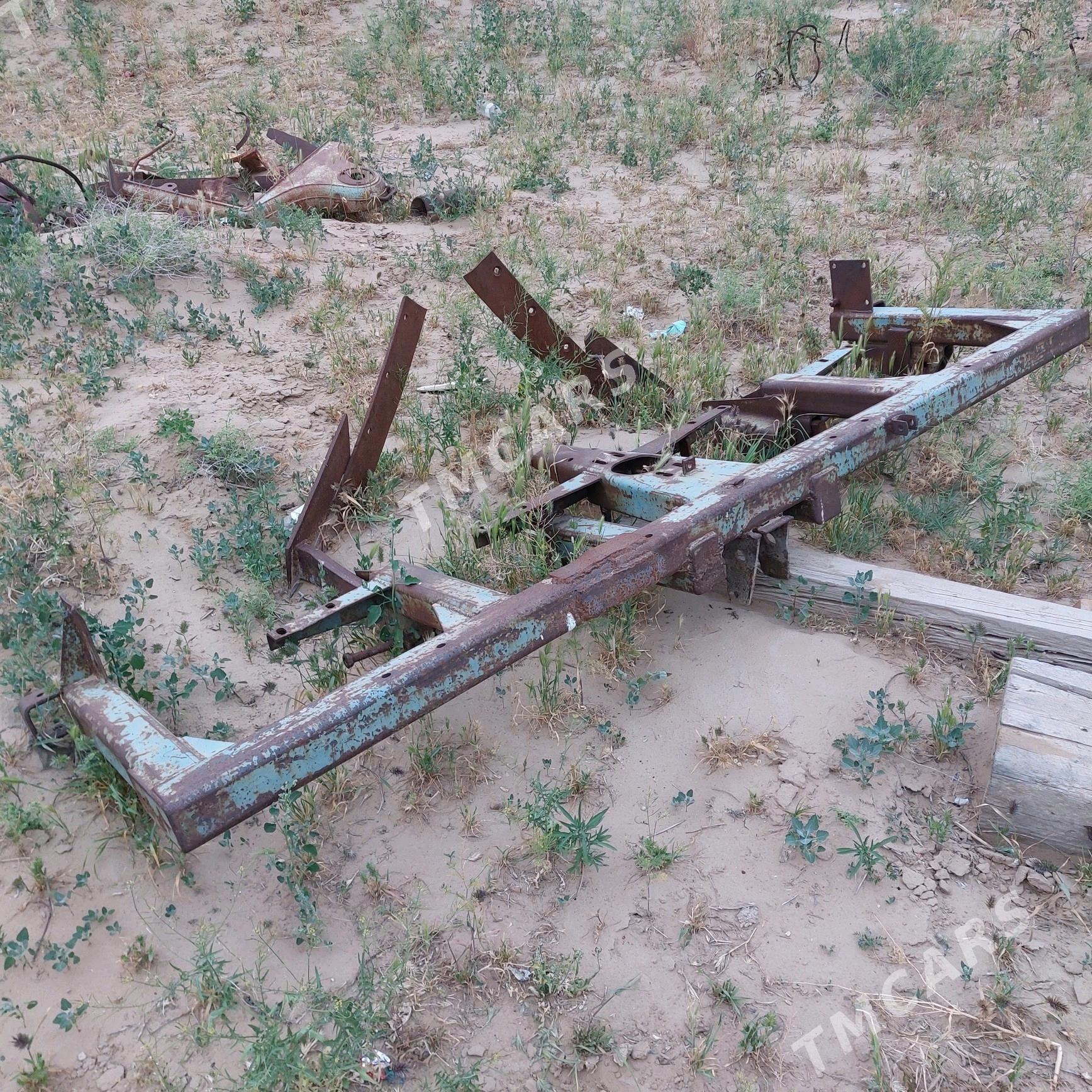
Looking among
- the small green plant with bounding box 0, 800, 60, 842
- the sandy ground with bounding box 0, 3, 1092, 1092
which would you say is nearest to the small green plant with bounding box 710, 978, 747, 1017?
the sandy ground with bounding box 0, 3, 1092, 1092

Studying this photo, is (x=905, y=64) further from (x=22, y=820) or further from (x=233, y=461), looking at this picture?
(x=22, y=820)

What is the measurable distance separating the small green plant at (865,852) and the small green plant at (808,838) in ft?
0.18

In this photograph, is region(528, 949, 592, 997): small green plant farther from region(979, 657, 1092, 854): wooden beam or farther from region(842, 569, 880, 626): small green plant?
region(842, 569, 880, 626): small green plant

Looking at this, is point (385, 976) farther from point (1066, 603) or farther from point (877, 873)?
point (1066, 603)

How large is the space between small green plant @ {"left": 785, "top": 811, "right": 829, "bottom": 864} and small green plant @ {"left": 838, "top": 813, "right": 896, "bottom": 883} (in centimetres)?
5

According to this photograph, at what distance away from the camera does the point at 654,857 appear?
2441 mm

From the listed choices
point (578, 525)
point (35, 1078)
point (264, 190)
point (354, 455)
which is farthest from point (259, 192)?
point (35, 1078)

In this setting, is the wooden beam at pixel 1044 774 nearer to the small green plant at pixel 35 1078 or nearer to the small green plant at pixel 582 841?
the small green plant at pixel 582 841

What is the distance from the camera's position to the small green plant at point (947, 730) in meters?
2.68

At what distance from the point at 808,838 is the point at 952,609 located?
3.35 feet

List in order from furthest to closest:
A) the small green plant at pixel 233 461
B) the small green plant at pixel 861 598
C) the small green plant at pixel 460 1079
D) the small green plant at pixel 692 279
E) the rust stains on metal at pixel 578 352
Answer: the small green plant at pixel 692 279, the rust stains on metal at pixel 578 352, the small green plant at pixel 233 461, the small green plant at pixel 861 598, the small green plant at pixel 460 1079

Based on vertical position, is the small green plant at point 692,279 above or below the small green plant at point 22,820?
above

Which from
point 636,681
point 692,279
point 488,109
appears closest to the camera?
point 636,681

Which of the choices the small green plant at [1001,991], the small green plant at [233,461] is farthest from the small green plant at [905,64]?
the small green plant at [1001,991]
